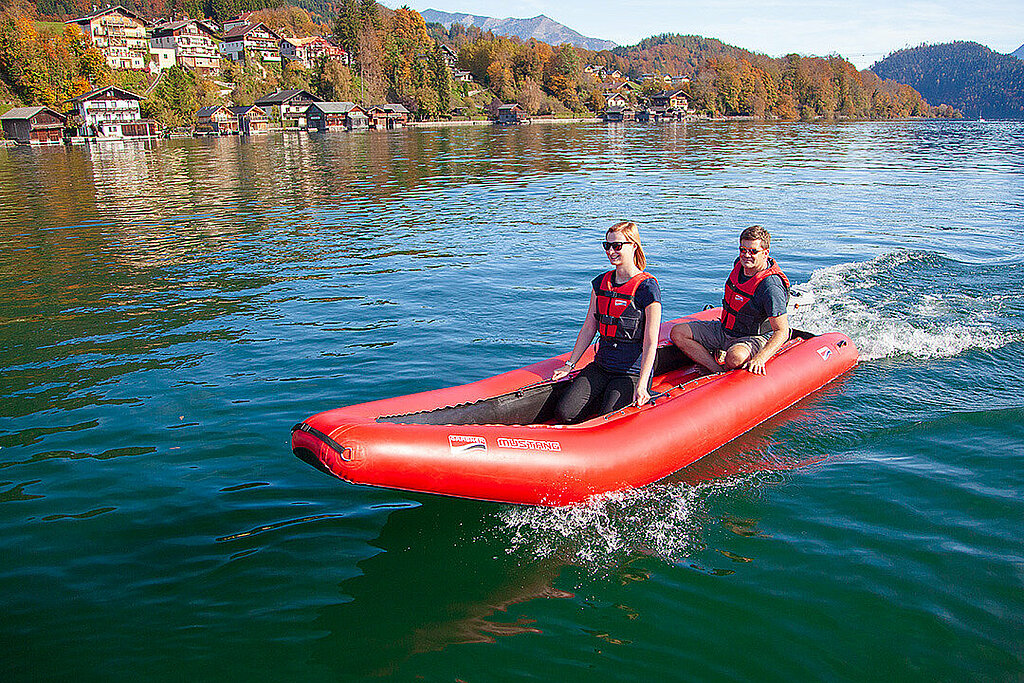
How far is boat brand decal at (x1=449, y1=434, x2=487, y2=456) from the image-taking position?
15.8 ft

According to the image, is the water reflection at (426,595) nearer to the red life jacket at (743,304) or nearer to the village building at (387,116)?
the red life jacket at (743,304)

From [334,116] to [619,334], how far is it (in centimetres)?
7415

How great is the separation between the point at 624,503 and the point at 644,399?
84cm

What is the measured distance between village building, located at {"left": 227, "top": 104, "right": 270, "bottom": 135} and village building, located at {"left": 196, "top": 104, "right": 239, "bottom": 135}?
87 cm

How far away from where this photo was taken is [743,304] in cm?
677

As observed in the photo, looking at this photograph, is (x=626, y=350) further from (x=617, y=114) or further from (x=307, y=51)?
(x=617, y=114)

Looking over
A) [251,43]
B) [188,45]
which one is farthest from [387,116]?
[188,45]

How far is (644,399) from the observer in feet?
18.7

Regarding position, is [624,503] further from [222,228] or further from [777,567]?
[222,228]

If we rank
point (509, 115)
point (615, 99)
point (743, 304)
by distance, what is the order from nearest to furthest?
point (743, 304), point (509, 115), point (615, 99)

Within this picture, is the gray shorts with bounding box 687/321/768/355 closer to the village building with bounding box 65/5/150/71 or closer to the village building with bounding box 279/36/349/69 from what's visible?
the village building with bounding box 65/5/150/71

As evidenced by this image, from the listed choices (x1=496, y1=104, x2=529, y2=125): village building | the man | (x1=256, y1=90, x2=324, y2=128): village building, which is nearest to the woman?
the man

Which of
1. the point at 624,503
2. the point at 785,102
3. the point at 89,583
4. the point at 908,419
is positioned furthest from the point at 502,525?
the point at 785,102

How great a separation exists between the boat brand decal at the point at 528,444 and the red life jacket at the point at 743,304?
2673 mm
